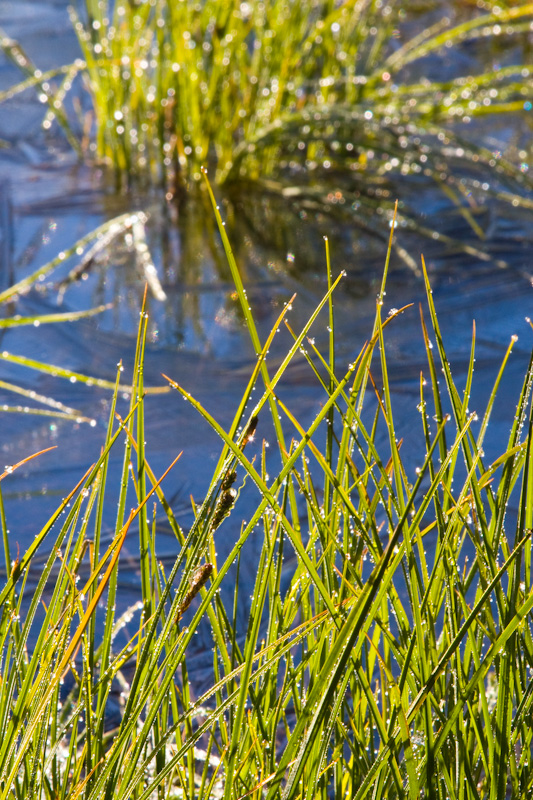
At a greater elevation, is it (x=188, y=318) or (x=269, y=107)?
(x=269, y=107)

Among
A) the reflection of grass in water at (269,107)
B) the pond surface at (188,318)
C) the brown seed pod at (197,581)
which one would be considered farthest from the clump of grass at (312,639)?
the reflection of grass in water at (269,107)

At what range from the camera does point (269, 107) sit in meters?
1.93

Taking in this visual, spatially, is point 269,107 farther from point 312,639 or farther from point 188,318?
point 312,639

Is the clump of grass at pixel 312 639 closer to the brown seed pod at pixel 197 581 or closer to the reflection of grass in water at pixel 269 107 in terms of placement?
the brown seed pod at pixel 197 581

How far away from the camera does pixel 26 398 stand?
4.58 feet

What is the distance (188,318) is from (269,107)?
72 cm

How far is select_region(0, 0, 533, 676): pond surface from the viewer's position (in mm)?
1316

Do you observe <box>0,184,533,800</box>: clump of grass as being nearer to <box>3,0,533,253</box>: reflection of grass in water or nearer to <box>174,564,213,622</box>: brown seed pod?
<box>174,564,213,622</box>: brown seed pod

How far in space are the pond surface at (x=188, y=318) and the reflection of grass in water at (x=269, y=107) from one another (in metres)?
0.12

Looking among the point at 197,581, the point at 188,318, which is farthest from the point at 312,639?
the point at 188,318

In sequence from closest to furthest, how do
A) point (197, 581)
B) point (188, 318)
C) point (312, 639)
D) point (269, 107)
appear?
point (197, 581)
point (312, 639)
point (188, 318)
point (269, 107)

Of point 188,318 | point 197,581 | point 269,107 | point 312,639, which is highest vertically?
point 269,107

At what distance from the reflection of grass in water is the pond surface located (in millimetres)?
116

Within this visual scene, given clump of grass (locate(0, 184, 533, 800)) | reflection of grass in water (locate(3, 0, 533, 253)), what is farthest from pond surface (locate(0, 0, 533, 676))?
clump of grass (locate(0, 184, 533, 800))
